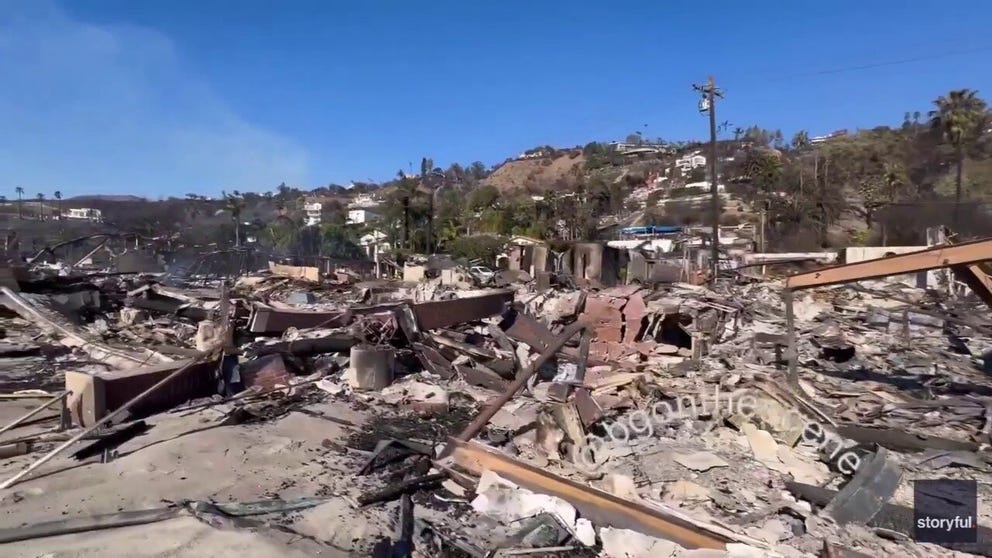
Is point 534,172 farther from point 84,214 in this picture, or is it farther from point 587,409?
point 587,409

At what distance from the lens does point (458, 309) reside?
38.2 feet

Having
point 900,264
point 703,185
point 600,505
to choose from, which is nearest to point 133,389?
point 600,505

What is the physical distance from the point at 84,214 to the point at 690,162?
6223 cm

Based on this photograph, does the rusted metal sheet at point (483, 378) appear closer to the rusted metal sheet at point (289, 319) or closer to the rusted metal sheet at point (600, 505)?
the rusted metal sheet at point (289, 319)

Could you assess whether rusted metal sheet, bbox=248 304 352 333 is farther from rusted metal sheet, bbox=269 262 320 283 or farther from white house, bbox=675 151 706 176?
white house, bbox=675 151 706 176

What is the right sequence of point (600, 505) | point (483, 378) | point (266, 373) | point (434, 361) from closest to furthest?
point (600, 505), point (266, 373), point (483, 378), point (434, 361)

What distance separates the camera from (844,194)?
155 feet

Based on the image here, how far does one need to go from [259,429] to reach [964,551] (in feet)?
19.9

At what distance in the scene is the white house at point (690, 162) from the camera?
77.4 m

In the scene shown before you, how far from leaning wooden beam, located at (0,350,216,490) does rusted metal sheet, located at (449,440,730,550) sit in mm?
3176

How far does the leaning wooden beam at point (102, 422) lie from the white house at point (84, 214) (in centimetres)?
4436

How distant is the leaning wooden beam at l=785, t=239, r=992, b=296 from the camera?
7023 mm

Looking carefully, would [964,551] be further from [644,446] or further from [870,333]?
[870,333]

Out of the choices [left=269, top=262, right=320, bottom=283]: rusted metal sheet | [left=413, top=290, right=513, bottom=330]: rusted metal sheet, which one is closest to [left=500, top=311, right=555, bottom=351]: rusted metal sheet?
[left=413, top=290, right=513, bottom=330]: rusted metal sheet
